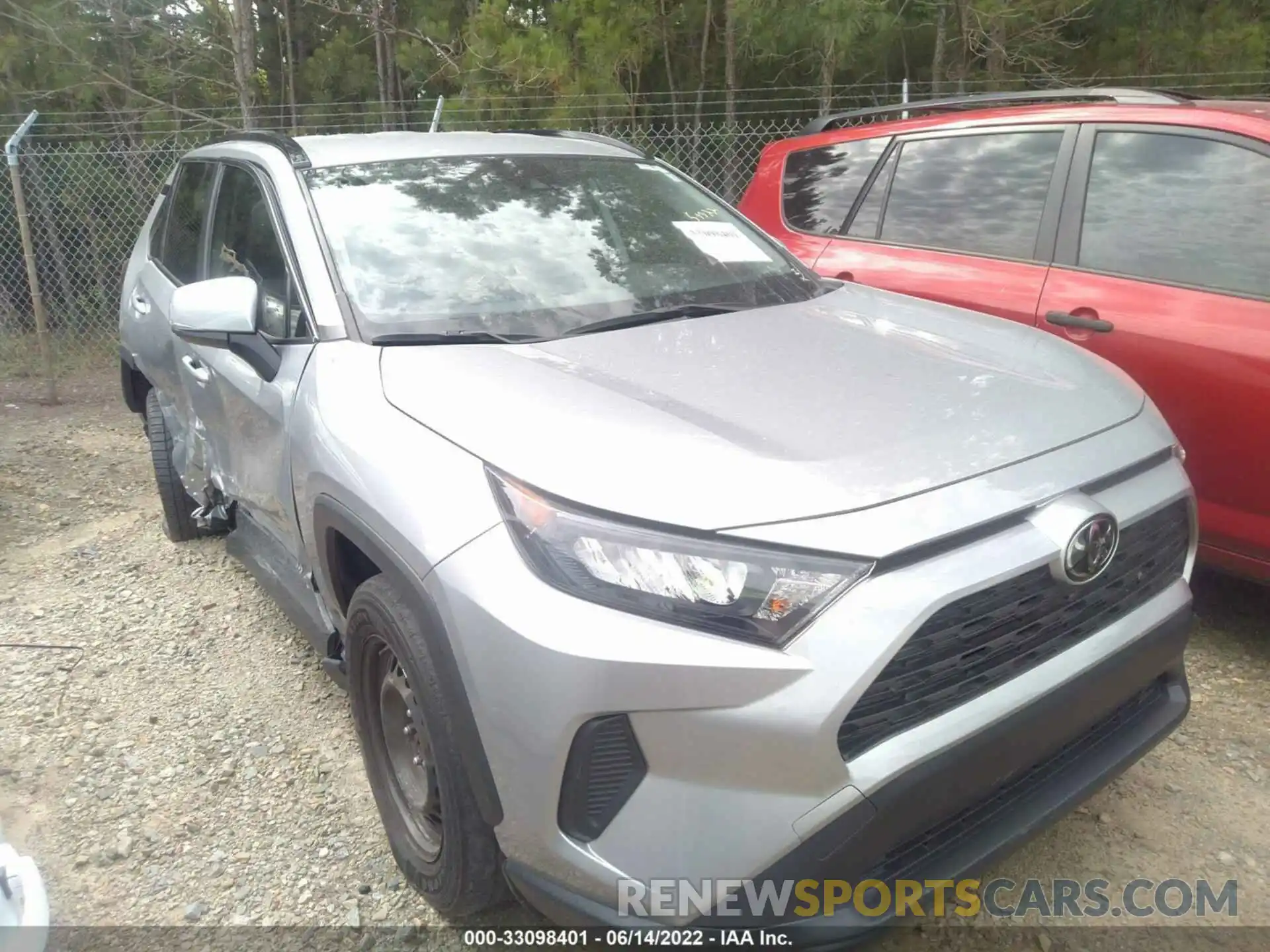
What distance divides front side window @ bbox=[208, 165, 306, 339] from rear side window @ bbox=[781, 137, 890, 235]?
2353 mm

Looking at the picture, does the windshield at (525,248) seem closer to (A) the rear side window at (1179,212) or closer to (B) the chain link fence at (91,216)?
(A) the rear side window at (1179,212)

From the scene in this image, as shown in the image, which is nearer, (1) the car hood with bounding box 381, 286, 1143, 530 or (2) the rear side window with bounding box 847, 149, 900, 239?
(1) the car hood with bounding box 381, 286, 1143, 530

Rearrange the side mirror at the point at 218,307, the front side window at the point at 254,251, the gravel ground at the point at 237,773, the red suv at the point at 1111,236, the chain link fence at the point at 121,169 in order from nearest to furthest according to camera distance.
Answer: the gravel ground at the point at 237,773 → the side mirror at the point at 218,307 → the front side window at the point at 254,251 → the red suv at the point at 1111,236 → the chain link fence at the point at 121,169

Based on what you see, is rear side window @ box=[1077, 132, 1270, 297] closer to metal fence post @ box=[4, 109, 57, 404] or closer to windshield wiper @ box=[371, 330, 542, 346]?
windshield wiper @ box=[371, 330, 542, 346]

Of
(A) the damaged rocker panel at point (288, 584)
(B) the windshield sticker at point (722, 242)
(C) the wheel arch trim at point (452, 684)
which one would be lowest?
(A) the damaged rocker panel at point (288, 584)

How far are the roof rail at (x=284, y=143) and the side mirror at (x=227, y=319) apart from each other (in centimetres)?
57

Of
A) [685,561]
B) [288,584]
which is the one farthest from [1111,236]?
[288,584]

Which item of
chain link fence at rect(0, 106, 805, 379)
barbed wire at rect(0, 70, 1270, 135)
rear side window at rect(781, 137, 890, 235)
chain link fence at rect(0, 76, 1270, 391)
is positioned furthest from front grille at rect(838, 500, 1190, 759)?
chain link fence at rect(0, 106, 805, 379)

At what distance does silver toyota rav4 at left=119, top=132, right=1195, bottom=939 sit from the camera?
168 centimetres

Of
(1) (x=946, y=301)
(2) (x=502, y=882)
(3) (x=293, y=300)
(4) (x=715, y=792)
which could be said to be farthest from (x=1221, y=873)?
(3) (x=293, y=300)

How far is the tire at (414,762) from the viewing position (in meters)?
1.98

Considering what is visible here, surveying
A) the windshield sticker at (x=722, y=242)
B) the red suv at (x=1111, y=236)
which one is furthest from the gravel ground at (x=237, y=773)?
the windshield sticker at (x=722, y=242)

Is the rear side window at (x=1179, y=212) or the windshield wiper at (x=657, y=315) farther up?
the rear side window at (x=1179, y=212)

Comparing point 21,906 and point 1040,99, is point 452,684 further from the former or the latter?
point 1040,99
